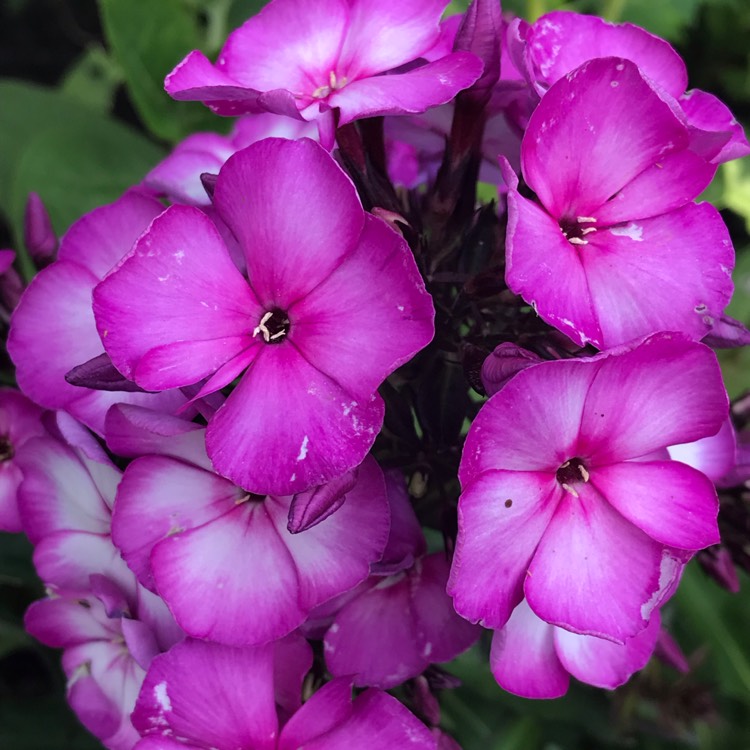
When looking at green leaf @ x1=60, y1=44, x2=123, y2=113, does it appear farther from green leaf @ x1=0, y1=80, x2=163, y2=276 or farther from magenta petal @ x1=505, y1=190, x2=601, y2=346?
magenta petal @ x1=505, y1=190, x2=601, y2=346

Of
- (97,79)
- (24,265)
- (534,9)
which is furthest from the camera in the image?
(97,79)

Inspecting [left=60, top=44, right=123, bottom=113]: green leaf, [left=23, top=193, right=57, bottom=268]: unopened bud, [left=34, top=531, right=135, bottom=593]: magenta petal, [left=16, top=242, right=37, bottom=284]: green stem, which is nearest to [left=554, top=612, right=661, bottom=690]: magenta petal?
[left=34, top=531, right=135, bottom=593]: magenta petal

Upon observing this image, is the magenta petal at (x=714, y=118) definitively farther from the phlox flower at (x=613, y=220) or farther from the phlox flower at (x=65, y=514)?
the phlox flower at (x=65, y=514)

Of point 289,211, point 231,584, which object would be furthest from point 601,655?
point 289,211

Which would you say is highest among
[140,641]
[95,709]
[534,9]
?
[534,9]

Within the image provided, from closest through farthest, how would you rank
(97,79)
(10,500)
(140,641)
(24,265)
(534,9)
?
(140,641) < (10,500) < (24,265) < (534,9) < (97,79)

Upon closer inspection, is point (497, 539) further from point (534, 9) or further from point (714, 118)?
point (534, 9)

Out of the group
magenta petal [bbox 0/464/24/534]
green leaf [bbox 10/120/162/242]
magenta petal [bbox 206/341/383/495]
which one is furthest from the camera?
green leaf [bbox 10/120/162/242]

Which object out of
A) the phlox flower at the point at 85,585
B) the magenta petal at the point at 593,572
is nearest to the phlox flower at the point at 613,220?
the magenta petal at the point at 593,572
